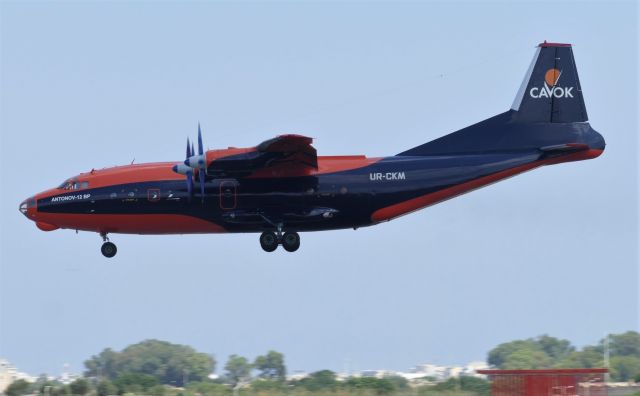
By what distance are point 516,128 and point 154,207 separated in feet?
38.7

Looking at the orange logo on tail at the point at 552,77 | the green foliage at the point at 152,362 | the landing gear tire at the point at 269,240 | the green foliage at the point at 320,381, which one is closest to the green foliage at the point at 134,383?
the green foliage at the point at 320,381

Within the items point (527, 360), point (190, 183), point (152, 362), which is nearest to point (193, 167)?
point (190, 183)

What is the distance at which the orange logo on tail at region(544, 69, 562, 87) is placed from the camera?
38188 millimetres

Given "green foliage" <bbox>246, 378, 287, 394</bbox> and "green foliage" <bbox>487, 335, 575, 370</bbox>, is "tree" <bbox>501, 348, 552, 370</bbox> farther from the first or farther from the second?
"green foliage" <bbox>246, 378, 287, 394</bbox>

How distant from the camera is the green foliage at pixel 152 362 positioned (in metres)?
52.6

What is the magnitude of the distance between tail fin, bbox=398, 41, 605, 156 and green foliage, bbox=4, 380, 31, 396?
1356 centimetres

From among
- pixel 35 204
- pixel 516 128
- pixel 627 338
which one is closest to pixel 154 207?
pixel 35 204

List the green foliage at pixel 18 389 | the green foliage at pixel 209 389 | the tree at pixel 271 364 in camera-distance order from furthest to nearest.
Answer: the tree at pixel 271 364
the green foliage at pixel 18 389
the green foliage at pixel 209 389

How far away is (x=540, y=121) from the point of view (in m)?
37.9

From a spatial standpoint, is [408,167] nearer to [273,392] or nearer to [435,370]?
[273,392]

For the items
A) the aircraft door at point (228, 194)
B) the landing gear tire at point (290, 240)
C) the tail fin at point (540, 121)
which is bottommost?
the landing gear tire at point (290, 240)

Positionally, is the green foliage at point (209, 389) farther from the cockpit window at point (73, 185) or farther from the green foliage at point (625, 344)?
the green foliage at point (625, 344)

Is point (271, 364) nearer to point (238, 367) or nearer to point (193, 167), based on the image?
point (238, 367)

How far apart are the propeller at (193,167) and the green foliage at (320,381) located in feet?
22.2
